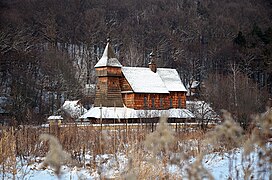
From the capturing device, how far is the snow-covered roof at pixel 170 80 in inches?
1500

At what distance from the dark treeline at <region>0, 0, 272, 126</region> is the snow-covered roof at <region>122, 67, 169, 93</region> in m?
4.66

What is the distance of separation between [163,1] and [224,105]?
50.7 metres

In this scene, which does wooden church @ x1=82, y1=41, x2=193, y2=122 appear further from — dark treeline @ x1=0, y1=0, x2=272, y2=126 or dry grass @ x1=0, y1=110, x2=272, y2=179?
Result: dry grass @ x1=0, y1=110, x2=272, y2=179

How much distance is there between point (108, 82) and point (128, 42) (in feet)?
82.6

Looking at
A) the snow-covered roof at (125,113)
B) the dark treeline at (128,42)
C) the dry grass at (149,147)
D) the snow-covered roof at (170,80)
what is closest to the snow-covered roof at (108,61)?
the snow-covered roof at (125,113)

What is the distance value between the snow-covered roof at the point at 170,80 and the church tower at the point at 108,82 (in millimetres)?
4786

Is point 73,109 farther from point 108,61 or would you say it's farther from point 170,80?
point 170,80

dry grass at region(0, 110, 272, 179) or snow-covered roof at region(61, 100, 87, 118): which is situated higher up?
snow-covered roof at region(61, 100, 87, 118)

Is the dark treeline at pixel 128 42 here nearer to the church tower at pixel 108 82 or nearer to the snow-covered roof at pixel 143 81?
the snow-covered roof at pixel 143 81

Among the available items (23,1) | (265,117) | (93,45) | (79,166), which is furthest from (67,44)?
(265,117)

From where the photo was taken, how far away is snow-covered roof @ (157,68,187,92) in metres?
38.1

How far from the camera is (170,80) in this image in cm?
3878

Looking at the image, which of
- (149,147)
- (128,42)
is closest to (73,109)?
(128,42)

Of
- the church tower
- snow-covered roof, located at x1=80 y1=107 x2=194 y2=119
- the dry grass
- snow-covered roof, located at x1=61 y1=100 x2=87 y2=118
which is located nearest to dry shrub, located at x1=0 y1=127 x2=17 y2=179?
the dry grass
